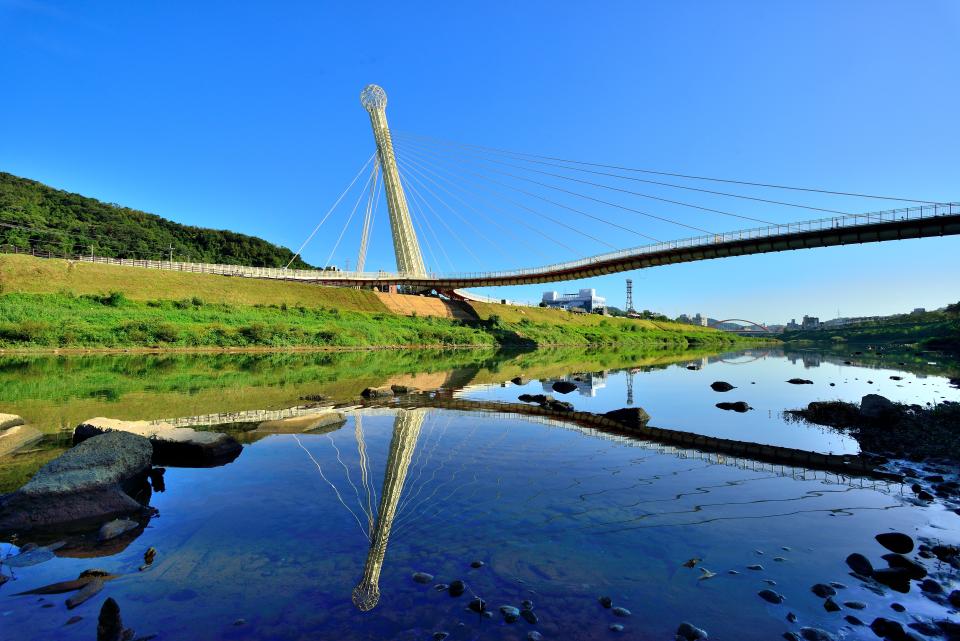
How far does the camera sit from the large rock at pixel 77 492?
731cm

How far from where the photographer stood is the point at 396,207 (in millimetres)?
92812

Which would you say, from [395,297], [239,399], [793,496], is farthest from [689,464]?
[395,297]

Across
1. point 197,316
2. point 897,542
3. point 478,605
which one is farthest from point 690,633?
point 197,316

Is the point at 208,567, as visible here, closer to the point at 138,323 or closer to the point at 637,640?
the point at 637,640

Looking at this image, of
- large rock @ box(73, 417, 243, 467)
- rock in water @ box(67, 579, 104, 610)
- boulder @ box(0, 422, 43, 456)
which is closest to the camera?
rock in water @ box(67, 579, 104, 610)

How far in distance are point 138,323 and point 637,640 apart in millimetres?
54413

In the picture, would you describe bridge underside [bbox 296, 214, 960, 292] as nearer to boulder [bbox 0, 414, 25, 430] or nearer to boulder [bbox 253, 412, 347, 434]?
boulder [bbox 253, 412, 347, 434]

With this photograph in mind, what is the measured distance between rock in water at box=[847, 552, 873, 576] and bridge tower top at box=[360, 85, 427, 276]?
89.2 meters

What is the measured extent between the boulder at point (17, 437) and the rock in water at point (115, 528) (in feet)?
20.9

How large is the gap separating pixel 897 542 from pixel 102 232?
158 m

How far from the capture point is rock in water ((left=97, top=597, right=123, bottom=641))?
182 inches

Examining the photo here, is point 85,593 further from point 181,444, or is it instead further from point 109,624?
point 181,444

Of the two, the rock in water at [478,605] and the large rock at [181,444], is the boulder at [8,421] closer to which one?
the large rock at [181,444]

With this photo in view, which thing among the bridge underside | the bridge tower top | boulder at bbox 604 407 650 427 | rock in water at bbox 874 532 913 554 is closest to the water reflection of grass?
boulder at bbox 604 407 650 427
